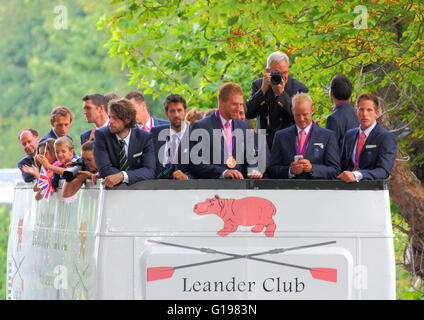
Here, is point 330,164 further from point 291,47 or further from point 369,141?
point 291,47

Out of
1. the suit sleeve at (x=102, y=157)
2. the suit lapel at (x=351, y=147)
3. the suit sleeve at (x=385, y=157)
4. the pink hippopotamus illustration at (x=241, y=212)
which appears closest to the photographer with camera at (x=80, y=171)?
the suit sleeve at (x=102, y=157)

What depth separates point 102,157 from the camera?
1003cm

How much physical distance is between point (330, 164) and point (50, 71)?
3975 cm

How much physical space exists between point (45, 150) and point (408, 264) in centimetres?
661

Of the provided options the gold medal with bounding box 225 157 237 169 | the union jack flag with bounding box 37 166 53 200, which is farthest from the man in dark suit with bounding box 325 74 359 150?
the union jack flag with bounding box 37 166 53 200

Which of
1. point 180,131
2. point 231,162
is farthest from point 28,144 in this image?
point 231,162

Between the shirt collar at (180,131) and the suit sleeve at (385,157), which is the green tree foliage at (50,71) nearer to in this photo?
the shirt collar at (180,131)

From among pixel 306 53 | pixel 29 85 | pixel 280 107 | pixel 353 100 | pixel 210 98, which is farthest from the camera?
pixel 29 85

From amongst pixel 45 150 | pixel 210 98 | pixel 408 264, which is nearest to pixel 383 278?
pixel 45 150

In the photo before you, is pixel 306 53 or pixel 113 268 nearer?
pixel 113 268

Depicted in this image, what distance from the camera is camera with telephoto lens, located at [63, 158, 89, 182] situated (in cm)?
1060
